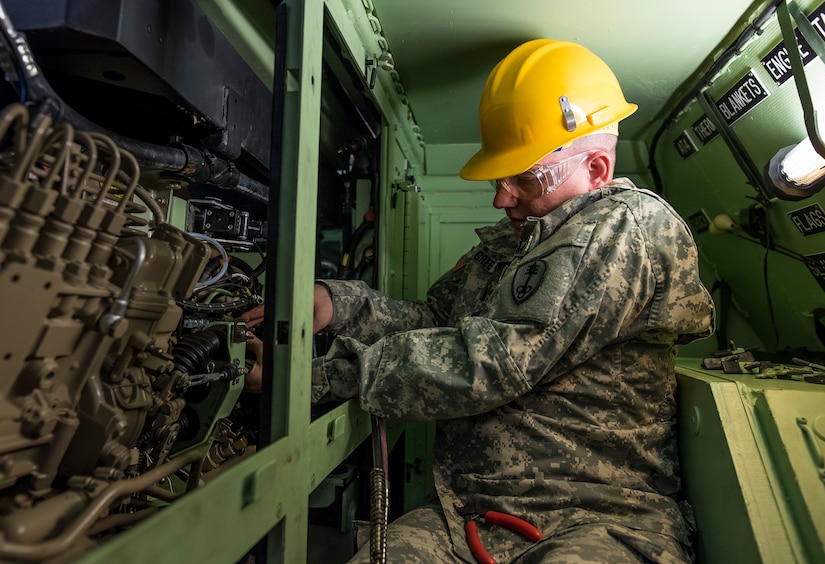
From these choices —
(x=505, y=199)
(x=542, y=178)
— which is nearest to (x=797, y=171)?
(x=542, y=178)

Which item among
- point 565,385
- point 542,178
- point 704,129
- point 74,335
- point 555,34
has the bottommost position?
point 565,385

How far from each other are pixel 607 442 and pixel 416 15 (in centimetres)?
146

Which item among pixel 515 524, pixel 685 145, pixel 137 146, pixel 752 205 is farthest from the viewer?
pixel 685 145

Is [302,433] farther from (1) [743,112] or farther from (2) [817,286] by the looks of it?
(2) [817,286]

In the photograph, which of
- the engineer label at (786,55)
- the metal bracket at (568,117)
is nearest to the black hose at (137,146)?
the metal bracket at (568,117)

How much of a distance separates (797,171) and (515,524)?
1479mm

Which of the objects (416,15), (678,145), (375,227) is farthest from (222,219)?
(678,145)

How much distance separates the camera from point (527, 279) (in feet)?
4.37

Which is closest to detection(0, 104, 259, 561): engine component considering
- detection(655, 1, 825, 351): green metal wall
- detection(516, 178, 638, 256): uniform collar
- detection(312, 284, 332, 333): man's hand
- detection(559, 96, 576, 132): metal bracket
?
detection(312, 284, 332, 333): man's hand

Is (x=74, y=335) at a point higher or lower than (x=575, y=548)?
higher

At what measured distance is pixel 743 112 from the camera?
192 centimetres

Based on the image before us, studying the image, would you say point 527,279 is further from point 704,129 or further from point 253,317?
point 704,129

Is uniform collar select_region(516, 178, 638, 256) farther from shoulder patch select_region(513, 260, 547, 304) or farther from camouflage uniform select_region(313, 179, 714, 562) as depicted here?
shoulder patch select_region(513, 260, 547, 304)

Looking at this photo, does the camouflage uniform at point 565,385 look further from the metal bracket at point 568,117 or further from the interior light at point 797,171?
the interior light at point 797,171
